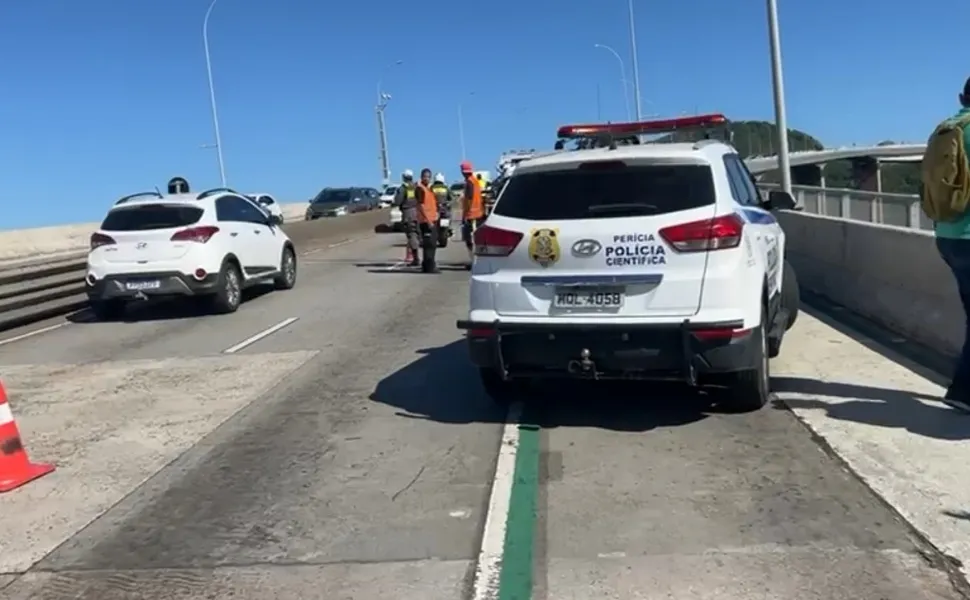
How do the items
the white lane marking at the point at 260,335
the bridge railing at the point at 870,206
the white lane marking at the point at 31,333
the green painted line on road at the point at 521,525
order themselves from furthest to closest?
the bridge railing at the point at 870,206, the white lane marking at the point at 31,333, the white lane marking at the point at 260,335, the green painted line on road at the point at 521,525

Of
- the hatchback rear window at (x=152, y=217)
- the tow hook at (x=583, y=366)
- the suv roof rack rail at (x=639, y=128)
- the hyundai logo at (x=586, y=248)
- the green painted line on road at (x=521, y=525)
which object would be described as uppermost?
the suv roof rack rail at (x=639, y=128)

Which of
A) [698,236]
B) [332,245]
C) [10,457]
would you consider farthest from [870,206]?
[332,245]

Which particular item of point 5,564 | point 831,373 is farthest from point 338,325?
point 5,564

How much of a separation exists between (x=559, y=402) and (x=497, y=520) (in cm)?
269

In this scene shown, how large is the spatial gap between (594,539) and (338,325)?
8.48 meters

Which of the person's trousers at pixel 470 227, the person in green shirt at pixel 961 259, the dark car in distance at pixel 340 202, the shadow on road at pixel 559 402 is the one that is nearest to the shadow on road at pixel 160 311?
the person's trousers at pixel 470 227

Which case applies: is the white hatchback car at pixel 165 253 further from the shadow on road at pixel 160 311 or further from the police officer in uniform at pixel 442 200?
the police officer in uniform at pixel 442 200

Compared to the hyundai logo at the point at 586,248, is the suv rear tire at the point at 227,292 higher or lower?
lower

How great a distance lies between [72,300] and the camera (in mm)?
17844

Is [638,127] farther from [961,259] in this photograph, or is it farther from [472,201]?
[961,259]

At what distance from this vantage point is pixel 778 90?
62.1ft

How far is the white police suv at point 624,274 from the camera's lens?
266 inches

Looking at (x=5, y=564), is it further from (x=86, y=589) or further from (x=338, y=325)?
(x=338, y=325)

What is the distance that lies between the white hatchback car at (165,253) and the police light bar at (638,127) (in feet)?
17.1
